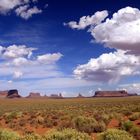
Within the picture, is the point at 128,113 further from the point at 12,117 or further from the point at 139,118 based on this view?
the point at 12,117

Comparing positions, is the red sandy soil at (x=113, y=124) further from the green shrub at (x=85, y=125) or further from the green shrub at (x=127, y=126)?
the green shrub at (x=127, y=126)

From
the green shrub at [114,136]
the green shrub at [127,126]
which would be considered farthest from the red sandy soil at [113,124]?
the green shrub at [114,136]

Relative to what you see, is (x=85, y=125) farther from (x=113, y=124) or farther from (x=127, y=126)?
(x=113, y=124)

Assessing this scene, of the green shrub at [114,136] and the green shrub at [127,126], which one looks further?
the green shrub at [127,126]

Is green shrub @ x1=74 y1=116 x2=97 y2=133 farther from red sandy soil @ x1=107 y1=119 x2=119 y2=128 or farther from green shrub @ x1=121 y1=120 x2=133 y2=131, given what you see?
red sandy soil @ x1=107 y1=119 x2=119 y2=128

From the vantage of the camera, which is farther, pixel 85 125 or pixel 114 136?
pixel 85 125

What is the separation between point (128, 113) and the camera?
38938 mm

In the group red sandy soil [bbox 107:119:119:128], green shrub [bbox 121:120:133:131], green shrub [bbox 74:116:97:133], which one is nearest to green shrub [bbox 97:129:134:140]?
green shrub [bbox 121:120:133:131]

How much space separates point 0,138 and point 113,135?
6061mm

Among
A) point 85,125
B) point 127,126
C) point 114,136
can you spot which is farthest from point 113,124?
point 114,136

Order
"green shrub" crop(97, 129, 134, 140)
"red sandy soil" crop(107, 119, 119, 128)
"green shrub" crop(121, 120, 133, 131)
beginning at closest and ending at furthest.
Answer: "green shrub" crop(97, 129, 134, 140) → "green shrub" crop(121, 120, 133, 131) → "red sandy soil" crop(107, 119, 119, 128)

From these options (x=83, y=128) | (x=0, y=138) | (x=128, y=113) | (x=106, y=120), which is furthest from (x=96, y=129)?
(x=128, y=113)

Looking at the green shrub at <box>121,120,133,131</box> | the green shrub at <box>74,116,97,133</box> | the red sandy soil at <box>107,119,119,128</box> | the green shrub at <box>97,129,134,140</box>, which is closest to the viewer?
the green shrub at <box>97,129,134,140</box>

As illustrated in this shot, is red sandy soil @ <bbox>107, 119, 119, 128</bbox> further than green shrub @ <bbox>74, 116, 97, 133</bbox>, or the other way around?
red sandy soil @ <bbox>107, 119, 119, 128</bbox>
